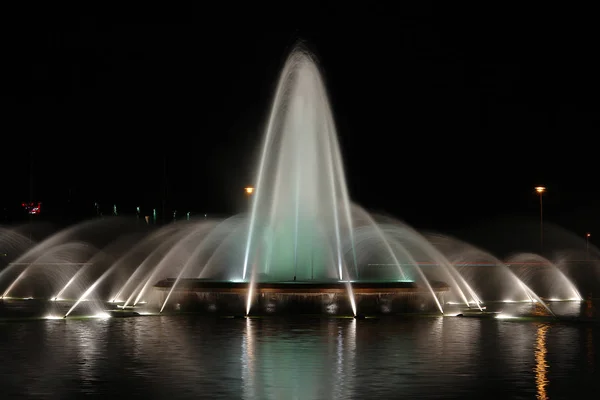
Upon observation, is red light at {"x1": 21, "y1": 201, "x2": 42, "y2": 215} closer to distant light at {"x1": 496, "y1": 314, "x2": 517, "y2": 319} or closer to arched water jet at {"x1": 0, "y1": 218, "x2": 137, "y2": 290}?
arched water jet at {"x1": 0, "y1": 218, "x2": 137, "y2": 290}

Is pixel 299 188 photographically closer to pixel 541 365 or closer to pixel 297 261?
pixel 297 261

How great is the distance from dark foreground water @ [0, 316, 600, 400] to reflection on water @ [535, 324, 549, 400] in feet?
0.06

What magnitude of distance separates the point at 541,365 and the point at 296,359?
13.8ft

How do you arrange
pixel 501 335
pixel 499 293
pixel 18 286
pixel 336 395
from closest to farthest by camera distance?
pixel 336 395 < pixel 501 335 < pixel 499 293 < pixel 18 286

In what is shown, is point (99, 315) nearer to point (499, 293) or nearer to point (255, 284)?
point (255, 284)

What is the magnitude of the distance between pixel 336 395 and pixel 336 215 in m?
18.3

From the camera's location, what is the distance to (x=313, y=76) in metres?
32.5

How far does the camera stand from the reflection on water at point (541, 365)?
13.0 m

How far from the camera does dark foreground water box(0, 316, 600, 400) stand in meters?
13.0

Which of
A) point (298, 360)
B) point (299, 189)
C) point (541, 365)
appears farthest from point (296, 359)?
point (299, 189)

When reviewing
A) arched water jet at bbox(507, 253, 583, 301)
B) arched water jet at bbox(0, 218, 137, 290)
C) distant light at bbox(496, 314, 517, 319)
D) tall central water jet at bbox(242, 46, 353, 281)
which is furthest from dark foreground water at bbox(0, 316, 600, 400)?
arched water jet at bbox(0, 218, 137, 290)

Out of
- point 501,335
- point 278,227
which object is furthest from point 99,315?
point 501,335


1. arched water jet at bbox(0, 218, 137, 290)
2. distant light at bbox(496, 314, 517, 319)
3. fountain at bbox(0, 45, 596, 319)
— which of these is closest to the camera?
fountain at bbox(0, 45, 596, 319)

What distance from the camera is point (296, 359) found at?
52.9ft
